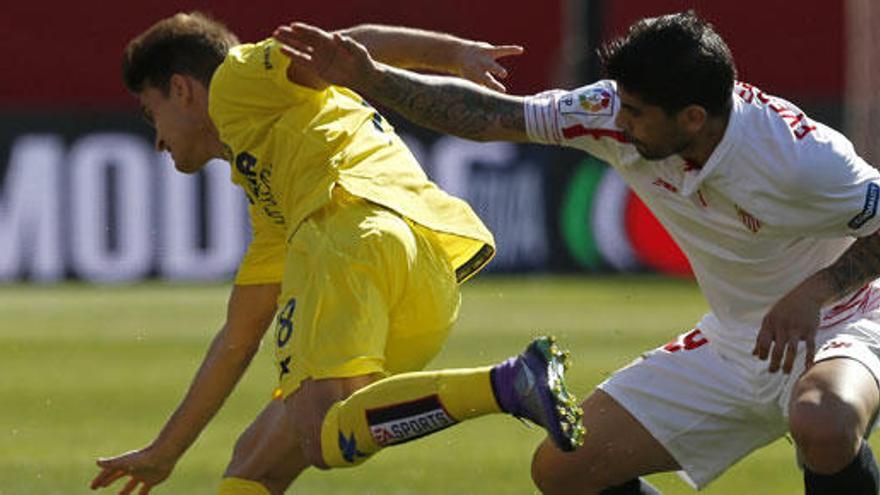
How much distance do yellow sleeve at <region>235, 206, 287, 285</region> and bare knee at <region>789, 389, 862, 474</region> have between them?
5.88ft

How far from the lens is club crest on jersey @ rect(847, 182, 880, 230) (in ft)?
19.8

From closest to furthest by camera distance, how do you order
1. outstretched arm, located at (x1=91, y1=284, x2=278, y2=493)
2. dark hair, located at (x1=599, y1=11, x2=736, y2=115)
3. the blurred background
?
1. dark hair, located at (x1=599, y1=11, x2=736, y2=115)
2. outstretched arm, located at (x1=91, y1=284, x2=278, y2=493)
3. the blurred background

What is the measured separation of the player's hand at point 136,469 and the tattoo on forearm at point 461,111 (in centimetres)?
139

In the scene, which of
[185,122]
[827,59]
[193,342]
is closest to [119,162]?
[193,342]

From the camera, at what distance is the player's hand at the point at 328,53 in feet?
19.7

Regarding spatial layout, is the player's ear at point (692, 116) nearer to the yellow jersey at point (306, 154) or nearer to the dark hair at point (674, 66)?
the dark hair at point (674, 66)

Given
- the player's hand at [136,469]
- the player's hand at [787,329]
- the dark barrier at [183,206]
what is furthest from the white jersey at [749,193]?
the dark barrier at [183,206]

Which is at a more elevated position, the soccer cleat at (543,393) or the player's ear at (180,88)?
the player's ear at (180,88)

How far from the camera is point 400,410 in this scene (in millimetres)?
5797

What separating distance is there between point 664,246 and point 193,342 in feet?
17.3

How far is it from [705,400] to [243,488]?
1394 millimetres

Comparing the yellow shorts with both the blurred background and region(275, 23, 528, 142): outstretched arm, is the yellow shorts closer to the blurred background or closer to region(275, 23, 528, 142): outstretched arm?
region(275, 23, 528, 142): outstretched arm

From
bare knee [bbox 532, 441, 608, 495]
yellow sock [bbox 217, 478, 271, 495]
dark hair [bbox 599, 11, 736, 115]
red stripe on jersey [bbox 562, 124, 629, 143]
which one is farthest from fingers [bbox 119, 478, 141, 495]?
dark hair [bbox 599, 11, 736, 115]

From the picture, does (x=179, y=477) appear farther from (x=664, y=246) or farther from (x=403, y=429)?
(x=664, y=246)
